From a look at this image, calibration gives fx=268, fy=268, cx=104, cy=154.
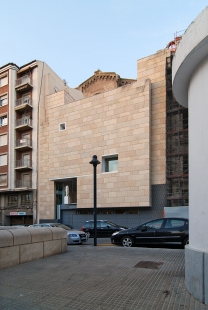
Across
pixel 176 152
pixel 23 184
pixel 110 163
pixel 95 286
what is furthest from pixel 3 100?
pixel 95 286

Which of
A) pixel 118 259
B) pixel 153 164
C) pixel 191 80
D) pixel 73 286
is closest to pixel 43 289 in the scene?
pixel 73 286

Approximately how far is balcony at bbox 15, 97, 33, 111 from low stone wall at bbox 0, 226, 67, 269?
25.1 metres

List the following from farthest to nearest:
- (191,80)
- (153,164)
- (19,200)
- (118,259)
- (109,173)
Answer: (19,200)
(109,173)
(153,164)
(118,259)
(191,80)

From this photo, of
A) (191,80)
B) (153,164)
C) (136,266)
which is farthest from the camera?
(153,164)

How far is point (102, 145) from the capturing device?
1046 inches

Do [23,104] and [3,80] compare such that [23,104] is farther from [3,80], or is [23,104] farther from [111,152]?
[111,152]

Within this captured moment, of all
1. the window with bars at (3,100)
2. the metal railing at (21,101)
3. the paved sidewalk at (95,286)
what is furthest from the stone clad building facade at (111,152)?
the paved sidewalk at (95,286)

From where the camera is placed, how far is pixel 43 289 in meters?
5.01

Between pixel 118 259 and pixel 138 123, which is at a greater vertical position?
pixel 138 123

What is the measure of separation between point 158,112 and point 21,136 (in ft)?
57.8

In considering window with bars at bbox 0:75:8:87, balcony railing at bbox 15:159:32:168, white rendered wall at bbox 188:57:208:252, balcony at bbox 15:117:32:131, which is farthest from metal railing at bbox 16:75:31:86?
white rendered wall at bbox 188:57:208:252

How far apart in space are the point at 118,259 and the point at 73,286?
2788 millimetres

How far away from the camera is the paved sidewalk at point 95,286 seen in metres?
4.21

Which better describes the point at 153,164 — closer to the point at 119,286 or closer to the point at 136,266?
the point at 136,266
